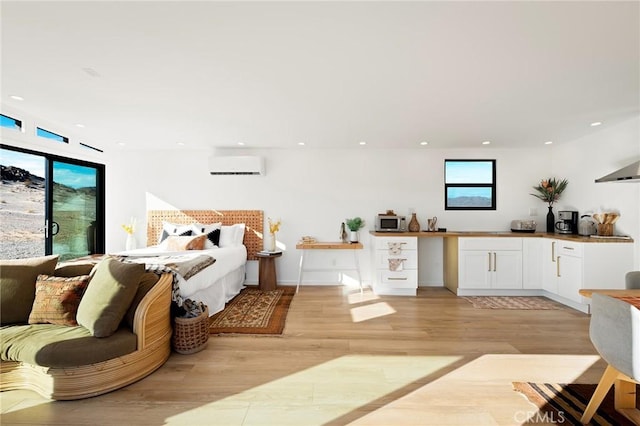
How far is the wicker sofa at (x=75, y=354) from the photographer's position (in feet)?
6.14

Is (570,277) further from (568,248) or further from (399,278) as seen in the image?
(399,278)

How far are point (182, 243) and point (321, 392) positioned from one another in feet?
10.1

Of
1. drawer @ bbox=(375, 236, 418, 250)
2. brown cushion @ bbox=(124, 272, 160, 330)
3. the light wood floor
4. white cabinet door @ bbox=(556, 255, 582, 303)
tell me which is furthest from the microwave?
brown cushion @ bbox=(124, 272, 160, 330)

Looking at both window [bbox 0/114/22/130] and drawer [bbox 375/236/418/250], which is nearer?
window [bbox 0/114/22/130]

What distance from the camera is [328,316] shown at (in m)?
3.46

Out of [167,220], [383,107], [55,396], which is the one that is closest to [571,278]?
[383,107]

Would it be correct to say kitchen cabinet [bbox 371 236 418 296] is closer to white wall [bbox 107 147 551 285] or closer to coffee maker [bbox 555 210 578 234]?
white wall [bbox 107 147 551 285]

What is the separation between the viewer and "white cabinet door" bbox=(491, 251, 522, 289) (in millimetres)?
4297

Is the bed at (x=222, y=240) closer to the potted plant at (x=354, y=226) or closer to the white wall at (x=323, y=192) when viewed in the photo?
the white wall at (x=323, y=192)

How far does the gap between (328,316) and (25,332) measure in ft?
8.73

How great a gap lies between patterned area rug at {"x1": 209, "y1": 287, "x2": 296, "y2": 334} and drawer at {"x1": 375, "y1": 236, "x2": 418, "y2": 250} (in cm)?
157

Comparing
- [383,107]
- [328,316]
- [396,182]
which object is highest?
[383,107]

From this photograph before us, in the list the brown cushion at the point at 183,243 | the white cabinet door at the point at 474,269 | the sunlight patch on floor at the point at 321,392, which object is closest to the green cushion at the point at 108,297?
the sunlight patch on floor at the point at 321,392

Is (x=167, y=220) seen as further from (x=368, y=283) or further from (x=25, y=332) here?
(x=368, y=283)
